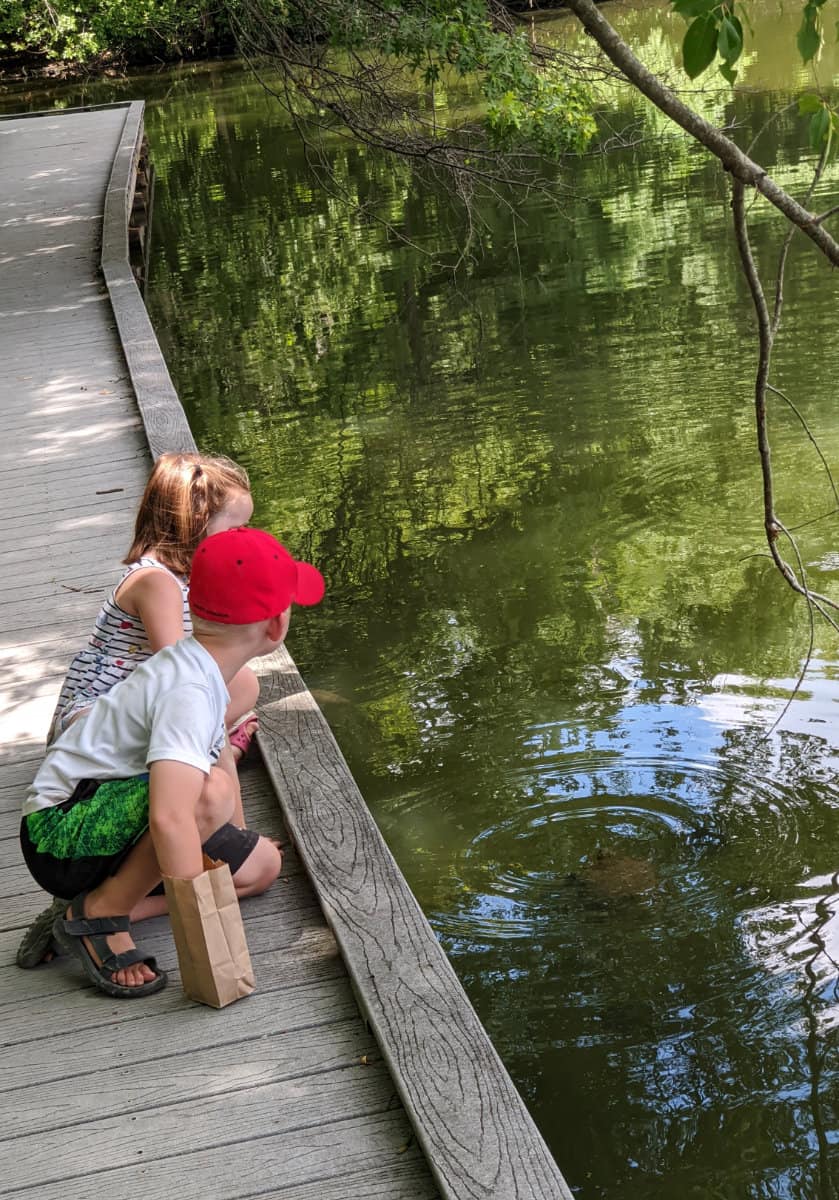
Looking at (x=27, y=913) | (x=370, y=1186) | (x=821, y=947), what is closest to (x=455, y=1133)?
(x=370, y=1186)

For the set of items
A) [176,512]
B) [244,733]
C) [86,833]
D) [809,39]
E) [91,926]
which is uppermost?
[809,39]

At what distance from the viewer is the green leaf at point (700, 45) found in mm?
2010

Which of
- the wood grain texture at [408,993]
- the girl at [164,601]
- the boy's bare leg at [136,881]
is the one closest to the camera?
the wood grain texture at [408,993]

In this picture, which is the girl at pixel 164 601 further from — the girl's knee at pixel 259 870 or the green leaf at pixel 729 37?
the green leaf at pixel 729 37

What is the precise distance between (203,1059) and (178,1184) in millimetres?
293

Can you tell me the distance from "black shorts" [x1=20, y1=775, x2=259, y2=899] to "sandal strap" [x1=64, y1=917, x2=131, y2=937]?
0.06m

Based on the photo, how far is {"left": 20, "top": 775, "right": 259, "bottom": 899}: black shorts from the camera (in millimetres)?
2619

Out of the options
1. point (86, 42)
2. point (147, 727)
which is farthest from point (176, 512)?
point (86, 42)

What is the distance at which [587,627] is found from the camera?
5.71 m

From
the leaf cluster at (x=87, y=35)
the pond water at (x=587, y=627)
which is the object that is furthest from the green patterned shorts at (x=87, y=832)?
the leaf cluster at (x=87, y=35)

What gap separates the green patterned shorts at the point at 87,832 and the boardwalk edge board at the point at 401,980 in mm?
445

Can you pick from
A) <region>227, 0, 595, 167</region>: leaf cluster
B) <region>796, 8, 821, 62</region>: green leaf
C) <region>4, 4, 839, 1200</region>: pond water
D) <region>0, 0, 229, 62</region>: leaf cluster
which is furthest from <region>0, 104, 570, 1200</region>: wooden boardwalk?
<region>0, 0, 229, 62</region>: leaf cluster

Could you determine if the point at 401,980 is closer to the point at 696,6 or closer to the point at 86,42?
the point at 696,6

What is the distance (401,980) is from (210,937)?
0.37 m
